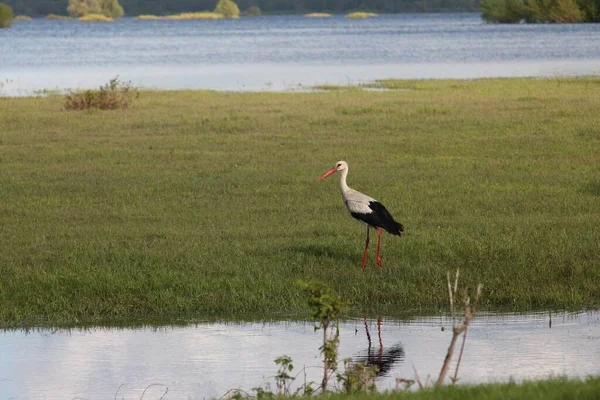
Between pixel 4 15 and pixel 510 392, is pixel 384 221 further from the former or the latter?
pixel 4 15

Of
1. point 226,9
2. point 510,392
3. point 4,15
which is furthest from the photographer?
point 226,9

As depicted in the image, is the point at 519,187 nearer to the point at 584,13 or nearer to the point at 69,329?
the point at 69,329

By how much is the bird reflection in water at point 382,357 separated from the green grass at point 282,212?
1.12 m

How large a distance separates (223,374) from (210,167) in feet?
31.7

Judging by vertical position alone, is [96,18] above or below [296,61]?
below

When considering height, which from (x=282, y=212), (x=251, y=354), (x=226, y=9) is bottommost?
(x=251, y=354)

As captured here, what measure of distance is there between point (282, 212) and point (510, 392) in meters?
7.96

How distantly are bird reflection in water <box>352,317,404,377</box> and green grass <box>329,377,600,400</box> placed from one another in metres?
2.08

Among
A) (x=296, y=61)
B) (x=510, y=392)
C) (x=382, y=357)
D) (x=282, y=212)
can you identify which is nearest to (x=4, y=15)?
(x=296, y=61)

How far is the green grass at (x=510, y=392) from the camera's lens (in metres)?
6.83

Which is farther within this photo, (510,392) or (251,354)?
(251,354)

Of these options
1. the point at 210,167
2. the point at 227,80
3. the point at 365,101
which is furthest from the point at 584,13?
the point at 210,167

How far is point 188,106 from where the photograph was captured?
100 feet

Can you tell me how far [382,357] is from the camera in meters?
9.78
